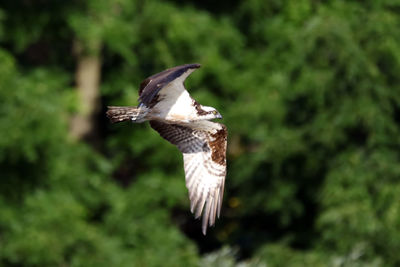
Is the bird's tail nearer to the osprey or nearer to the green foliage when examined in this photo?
the osprey

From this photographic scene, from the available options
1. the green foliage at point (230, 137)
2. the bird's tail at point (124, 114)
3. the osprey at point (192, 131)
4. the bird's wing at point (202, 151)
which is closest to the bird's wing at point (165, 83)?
the osprey at point (192, 131)

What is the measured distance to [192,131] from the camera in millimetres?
9461

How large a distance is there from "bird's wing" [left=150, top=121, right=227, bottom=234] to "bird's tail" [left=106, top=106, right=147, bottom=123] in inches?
30.4

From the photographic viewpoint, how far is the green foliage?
47.7 feet

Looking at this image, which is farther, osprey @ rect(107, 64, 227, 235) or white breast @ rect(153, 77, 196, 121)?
white breast @ rect(153, 77, 196, 121)

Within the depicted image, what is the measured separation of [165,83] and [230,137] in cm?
902

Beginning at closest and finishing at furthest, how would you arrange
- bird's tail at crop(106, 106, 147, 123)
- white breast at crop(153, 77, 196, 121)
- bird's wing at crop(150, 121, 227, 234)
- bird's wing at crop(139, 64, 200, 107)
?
bird's wing at crop(139, 64, 200, 107)
bird's tail at crop(106, 106, 147, 123)
white breast at crop(153, 77, 196, 121)
bird's wing at crop(150, 121, 227, 234)

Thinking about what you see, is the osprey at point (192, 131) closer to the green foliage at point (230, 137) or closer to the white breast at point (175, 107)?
the white breast at point (175, 107)

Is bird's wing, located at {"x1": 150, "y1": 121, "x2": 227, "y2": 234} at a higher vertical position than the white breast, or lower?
lower

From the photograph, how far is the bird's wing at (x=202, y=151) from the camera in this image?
30.3ft

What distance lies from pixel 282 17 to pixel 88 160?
4.24m

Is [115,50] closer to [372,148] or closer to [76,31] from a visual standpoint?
[76,31]

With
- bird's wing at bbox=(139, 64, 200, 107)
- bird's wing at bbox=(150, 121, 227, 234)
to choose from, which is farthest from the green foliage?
bird's wing at bbox=(139, 64, 200, 107)

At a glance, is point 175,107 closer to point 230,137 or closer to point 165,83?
point 165,83
